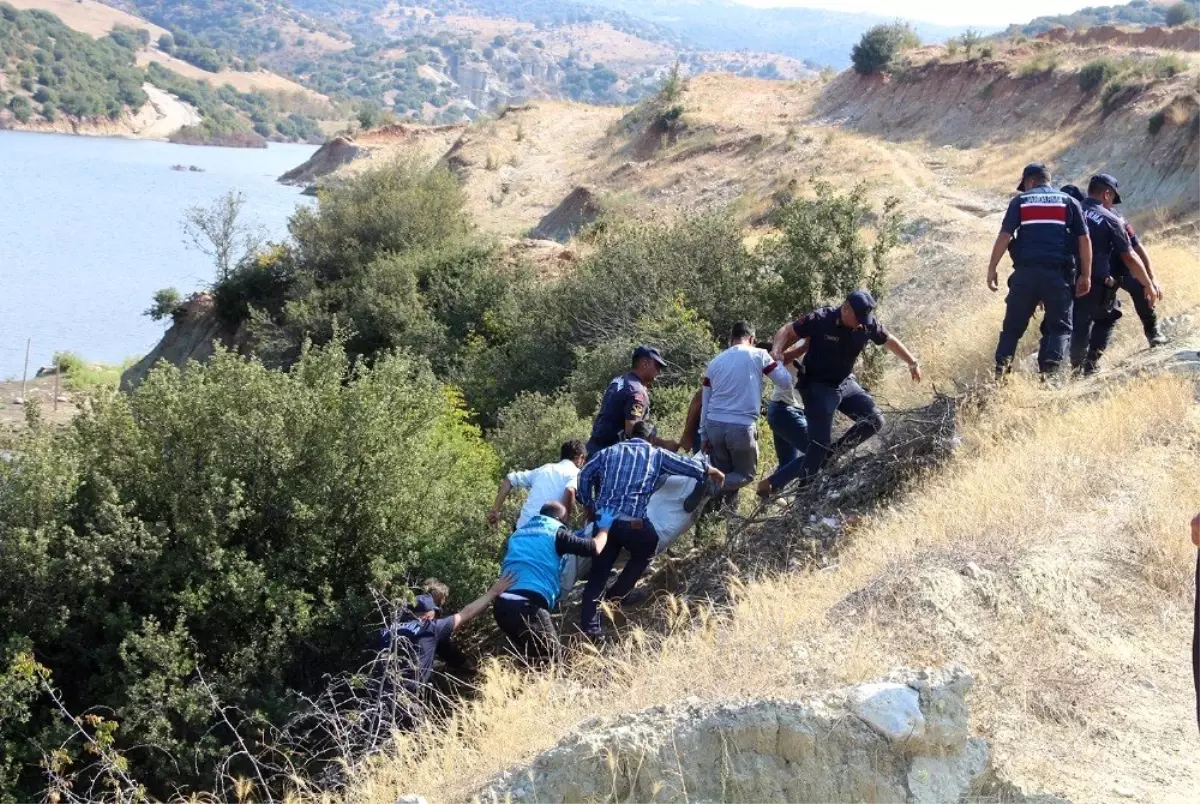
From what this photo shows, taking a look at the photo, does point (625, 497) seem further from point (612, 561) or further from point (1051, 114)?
point (1051, 114)

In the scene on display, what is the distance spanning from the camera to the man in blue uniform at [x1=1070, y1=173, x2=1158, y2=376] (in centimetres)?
946

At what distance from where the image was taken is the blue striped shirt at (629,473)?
302 inches

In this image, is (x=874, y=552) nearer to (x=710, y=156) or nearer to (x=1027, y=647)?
(x=1027, y=647)

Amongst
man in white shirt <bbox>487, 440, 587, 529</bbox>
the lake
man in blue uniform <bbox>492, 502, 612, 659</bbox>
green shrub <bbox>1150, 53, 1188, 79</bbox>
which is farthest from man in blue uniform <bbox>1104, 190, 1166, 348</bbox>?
the lake

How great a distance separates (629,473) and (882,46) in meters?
43.4

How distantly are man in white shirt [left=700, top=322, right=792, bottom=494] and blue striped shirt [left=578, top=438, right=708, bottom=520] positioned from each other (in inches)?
35.8

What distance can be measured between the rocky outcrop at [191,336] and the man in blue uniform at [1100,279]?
70.4ft

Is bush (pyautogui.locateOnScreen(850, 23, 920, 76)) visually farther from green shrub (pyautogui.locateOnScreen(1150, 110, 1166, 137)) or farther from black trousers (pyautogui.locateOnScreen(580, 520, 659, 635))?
→ black trousers (pyautogui.locateOnScreen(580, 520, 659, 635))

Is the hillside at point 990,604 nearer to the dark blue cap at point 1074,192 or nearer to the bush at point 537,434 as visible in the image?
the dark blue cap at point 1074,192

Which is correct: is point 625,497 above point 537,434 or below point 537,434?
above

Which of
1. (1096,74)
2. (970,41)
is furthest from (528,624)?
(970,41)

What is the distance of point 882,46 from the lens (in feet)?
154

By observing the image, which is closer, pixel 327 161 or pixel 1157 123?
pixel 1157 123

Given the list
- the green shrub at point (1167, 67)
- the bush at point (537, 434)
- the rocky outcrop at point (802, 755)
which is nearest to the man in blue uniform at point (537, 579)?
the rocky outcrop at point (802, 755)
